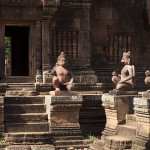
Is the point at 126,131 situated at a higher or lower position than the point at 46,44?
lower

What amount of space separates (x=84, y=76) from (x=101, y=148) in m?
4.33

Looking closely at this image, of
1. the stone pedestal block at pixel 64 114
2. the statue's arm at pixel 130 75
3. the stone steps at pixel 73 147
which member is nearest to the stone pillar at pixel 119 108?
the statue's arm at pixel 130 75

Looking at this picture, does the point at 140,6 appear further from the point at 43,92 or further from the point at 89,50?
the point at 43,92

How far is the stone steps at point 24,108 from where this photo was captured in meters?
13.2

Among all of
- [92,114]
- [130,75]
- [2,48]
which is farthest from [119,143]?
[2,48]

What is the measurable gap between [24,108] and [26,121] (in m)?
0.51

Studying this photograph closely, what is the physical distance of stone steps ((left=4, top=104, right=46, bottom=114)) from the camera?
1323 centimetres

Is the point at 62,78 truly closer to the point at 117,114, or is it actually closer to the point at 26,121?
the point at 26,121

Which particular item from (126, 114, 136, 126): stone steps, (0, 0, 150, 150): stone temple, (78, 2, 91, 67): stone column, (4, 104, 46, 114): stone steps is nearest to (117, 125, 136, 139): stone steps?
(0, 0, 150, 150): stone temple

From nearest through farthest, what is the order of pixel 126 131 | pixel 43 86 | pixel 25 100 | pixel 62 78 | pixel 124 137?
pixel 124 137 < pixel 126 131 < pixel 62 78 < pixel 25 100 < pixel 43 86

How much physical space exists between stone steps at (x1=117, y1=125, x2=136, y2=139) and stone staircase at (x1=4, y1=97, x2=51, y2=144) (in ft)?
5.93

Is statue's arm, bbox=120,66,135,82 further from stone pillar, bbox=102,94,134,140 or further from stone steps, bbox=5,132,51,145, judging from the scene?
stone steps, bbox=5,132,51,145

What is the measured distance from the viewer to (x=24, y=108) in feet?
43.9

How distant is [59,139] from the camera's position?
41.2ft
